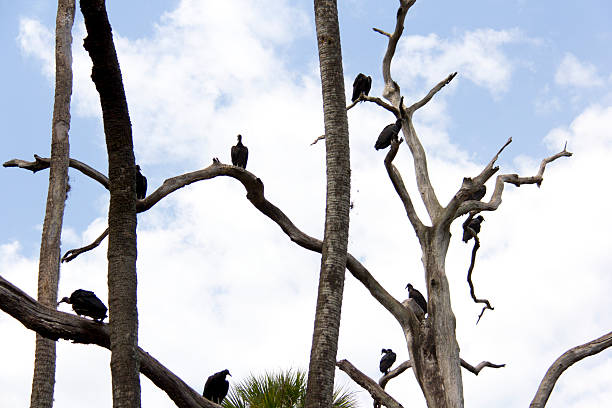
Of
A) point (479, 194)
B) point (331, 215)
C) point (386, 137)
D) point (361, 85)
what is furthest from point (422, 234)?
point (331, 215)

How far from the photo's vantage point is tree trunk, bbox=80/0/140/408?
519 cm

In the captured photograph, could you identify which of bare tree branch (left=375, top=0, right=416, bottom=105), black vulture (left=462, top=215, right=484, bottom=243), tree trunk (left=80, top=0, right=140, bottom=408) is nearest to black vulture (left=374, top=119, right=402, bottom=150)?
bare tree branch (left=375, top=0, right=416, bottom=105)

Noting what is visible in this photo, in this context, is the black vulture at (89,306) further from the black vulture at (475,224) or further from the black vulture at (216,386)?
the black vulture at (475,224)

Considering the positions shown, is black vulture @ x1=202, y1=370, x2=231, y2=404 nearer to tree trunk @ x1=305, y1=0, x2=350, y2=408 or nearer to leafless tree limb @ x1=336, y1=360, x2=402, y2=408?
leafless tree limb @ x1=336, y1=360, x2=402, y2=408

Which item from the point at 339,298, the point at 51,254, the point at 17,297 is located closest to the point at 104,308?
the point at 17,297

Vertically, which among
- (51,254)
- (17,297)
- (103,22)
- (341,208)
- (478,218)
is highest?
(478,218)

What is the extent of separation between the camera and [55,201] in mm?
10484

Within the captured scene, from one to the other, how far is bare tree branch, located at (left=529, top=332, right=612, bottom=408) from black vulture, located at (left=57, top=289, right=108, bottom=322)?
22.0 feet

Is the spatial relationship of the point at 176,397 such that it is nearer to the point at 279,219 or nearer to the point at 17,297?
the point at 17,297

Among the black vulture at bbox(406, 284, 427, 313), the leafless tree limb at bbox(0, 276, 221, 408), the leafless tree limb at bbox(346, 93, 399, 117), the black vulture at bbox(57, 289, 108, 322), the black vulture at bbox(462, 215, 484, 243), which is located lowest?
the leafless tree limb at bbox(0, 276, 221, 408)

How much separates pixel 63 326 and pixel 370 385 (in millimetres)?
5702

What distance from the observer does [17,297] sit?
5.93m

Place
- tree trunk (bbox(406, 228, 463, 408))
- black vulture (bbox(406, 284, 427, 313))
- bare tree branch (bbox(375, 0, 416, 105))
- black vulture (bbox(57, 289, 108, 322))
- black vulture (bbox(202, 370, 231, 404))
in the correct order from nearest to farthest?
black vulture (bbox(57, 289, 108, 322)) < black vulture (bbox(202, 370, 231, 404)) < tree trunk (bbox(406, 228, 463, 408)) < black vulture (bbox(406, 284, 427, 313)) < bare tree branch (bbox(375, 0, 416, 105))

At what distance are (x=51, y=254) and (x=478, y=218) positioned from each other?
677cm
